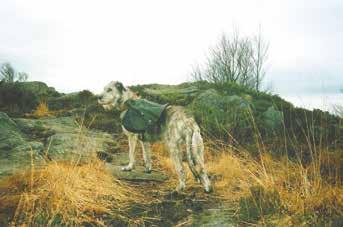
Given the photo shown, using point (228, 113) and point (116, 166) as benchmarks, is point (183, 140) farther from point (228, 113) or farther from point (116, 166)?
point (228, 113)

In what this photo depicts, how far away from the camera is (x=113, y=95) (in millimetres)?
7223

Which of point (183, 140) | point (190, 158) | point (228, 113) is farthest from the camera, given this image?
point (228, 113)

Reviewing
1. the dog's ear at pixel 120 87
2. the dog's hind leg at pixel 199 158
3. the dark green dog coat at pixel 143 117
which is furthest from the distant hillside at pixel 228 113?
the dog's hind leg at pixel 199 158

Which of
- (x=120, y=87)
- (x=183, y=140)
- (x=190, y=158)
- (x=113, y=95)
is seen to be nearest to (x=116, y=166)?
(x=113, y=95)

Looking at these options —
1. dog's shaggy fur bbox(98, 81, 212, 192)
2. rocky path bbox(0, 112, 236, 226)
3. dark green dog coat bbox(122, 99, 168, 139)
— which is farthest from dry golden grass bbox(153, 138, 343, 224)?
dark green dog coat bbox(122, 99, 168, 139)

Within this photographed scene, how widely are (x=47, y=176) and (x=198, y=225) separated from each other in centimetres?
228

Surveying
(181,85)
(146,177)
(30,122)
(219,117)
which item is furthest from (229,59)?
(146,177)

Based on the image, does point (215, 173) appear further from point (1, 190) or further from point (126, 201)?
point (1, 190)

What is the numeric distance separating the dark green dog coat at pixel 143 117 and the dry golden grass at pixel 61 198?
3.23ft

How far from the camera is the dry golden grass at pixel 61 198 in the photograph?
14.1 ft

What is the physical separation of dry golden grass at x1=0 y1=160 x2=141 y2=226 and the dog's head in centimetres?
181

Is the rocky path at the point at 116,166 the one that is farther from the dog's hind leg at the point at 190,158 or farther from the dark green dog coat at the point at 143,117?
the dark green dog coat at the point at 143,117

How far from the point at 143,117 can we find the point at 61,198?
77.1 inches

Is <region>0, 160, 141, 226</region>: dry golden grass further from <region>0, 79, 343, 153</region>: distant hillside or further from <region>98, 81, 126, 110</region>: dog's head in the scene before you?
<region>0, 79, 343, 153</region>: distant hillside
